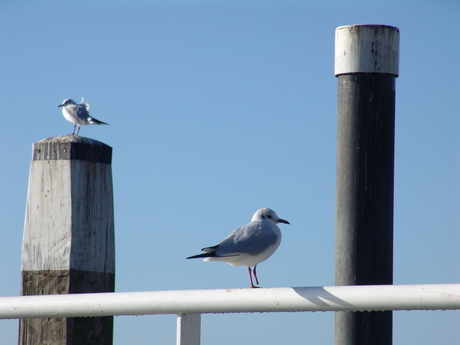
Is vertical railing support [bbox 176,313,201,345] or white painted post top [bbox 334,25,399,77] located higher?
white painted post top [bbox 334,25,399,77]

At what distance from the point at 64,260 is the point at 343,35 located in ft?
6.21

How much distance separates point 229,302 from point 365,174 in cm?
147

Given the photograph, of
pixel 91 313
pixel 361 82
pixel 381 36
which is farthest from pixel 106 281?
pixel 381 36

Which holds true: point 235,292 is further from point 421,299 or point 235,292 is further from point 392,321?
point 392,321

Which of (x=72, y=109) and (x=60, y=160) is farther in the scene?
(x=72, y=109)

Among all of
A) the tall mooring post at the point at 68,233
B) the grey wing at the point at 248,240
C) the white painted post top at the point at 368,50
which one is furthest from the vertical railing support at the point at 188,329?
the grey wing at the point at 248,240

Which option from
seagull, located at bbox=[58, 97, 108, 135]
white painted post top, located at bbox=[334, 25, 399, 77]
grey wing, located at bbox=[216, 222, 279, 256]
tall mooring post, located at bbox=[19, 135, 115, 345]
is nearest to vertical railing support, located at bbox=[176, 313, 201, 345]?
tall mooring post, located at bbox=[19, 135, 115, 345]

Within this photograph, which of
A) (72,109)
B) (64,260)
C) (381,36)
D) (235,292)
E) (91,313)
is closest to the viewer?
(235,292)

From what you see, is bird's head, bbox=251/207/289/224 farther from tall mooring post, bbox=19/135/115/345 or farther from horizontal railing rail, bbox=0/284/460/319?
horizontal railing rail, bbox=0/284/460/319

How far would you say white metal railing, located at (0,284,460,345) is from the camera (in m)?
2.13

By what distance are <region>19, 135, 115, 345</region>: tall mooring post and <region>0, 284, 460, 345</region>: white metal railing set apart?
0.65 meters

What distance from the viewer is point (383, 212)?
364cm

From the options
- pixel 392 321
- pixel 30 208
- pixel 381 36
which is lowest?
pixel 392 321

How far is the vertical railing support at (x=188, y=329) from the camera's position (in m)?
2.52
